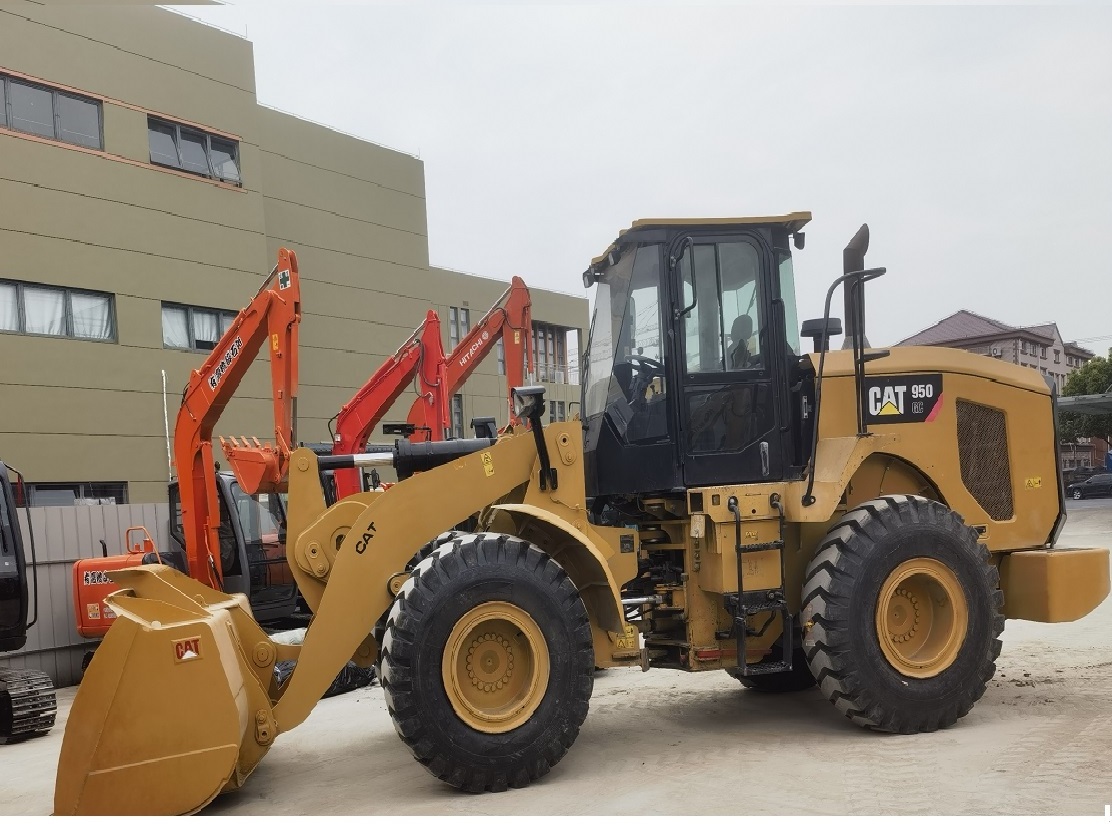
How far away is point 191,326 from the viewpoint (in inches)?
908

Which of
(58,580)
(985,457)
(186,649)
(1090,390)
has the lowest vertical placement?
(58,580)

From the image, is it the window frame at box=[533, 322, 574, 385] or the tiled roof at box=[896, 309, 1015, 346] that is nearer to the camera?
the window frame at box=[533, 322, 574, 385]

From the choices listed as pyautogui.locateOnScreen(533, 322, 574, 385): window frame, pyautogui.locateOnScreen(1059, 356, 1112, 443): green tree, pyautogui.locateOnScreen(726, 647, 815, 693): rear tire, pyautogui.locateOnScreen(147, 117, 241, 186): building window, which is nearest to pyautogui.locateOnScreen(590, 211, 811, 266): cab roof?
pyautogui.locateOnScreen(726, 647, 815, 693): rear tire

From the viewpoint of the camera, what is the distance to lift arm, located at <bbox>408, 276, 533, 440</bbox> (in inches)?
→ 521

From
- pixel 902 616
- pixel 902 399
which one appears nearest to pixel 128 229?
pixel 902 399

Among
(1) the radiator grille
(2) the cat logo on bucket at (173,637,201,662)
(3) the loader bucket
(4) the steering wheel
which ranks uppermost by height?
(4) the steering wheel

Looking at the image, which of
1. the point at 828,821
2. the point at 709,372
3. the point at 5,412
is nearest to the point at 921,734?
the point at 828,821

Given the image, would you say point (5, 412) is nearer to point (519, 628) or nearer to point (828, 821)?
point (519, 628)

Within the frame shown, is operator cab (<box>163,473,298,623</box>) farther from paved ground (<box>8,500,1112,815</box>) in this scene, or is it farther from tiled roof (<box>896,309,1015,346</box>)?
tiled roof (<box>896,309,1015,346</box>)

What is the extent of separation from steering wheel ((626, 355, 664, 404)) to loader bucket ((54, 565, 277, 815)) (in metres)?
2.91

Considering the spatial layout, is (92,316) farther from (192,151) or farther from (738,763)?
(738,763)

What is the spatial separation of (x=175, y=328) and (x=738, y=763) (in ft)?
65.6

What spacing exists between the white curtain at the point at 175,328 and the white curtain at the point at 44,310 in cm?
238

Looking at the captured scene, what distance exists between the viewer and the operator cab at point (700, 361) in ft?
21.1
